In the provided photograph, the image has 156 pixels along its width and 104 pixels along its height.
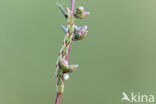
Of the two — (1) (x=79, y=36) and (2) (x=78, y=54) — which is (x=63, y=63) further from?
(2) (x=78, y=54)

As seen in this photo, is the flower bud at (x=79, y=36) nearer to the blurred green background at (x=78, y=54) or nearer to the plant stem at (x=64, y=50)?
the plant stem at (x=64, y=50)

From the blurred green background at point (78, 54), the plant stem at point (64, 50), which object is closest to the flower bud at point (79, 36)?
the plant stem at point (64, 50)

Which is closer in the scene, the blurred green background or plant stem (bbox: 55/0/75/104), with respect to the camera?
plant stem (bbox: 55/0/75/104)

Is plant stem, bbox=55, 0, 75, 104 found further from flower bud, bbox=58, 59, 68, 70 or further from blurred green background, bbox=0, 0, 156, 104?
blurred green background, bbox=0, 0, 156, 104

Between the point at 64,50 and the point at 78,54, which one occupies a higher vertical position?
the point at 78,54

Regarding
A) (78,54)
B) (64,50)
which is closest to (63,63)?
(64,50)

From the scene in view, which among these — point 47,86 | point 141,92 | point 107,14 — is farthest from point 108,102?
point 107,14

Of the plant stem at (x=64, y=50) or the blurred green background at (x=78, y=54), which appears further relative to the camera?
the blurred green background at (x=78, y=54)

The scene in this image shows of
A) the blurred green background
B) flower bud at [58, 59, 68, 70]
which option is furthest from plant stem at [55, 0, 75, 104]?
the blurred green background
